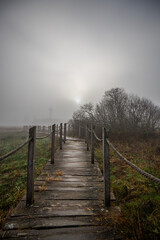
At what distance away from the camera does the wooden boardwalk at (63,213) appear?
61.5 inches

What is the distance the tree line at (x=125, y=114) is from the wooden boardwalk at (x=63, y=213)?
28.4 feet

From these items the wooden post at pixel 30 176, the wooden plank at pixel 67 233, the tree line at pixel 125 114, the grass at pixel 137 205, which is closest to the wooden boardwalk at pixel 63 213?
the wooden plank at pixel 67 233

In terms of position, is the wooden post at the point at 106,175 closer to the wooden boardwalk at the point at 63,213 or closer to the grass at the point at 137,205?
the wooden boardwalk at the point at 63,213

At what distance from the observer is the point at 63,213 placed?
191cm

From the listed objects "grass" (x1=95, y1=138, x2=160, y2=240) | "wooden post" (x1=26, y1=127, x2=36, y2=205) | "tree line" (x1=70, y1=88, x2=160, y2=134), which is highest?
"tree line" (x1=70, y1=88, x2=160, y2=134)

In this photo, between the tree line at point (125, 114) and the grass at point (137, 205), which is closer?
the grass at point (137, 205)

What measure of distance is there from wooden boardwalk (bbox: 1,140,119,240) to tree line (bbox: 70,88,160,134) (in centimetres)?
864

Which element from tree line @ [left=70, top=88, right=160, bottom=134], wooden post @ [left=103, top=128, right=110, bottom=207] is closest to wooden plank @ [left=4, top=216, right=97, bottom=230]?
wooden post @ [left=103, top=128, right=110, bottom=207]

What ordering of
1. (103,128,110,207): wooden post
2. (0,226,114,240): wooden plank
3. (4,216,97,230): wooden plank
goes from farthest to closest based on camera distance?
(103,128,110,207): wooden post < (4,216,97,230): wooden plank < (0,226,114,240): wooden plank

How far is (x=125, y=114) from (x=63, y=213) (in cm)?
1163

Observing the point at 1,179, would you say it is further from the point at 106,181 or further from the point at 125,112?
the point at 125,112

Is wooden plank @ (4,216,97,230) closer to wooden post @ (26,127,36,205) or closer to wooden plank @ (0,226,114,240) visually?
wooden plank @ (0,226,114,240)

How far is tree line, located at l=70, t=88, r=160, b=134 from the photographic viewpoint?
1113cm

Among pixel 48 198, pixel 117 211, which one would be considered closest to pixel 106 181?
pixel 117 211
